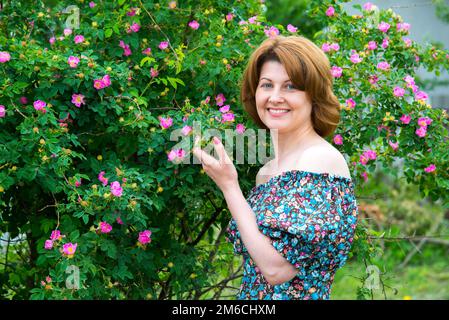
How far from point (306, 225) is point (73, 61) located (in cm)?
107

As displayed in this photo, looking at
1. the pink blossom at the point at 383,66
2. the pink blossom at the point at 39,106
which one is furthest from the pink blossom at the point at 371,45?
the pink blossom at the point at 39,106

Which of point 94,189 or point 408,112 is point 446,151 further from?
point 94,189

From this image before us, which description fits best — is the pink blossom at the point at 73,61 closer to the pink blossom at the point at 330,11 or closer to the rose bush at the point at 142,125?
the rose bush at the point at 142,125

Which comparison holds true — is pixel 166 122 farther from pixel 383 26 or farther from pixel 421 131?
pixel 383 26

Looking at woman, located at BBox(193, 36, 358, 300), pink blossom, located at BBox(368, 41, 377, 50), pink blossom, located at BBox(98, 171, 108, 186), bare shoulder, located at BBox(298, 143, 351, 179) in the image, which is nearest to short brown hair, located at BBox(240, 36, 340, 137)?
woman, located at BBox(193, 36, 358, 300)

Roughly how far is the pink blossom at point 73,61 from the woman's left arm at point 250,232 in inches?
28.3

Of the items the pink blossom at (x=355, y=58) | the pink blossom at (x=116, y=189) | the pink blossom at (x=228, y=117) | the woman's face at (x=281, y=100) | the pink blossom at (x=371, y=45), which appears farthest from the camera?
the pink blossom at (x=371, y=45)

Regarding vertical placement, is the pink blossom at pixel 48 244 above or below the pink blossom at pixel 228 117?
below

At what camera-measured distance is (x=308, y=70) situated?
2.04 m

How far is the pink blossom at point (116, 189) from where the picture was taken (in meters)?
2.35

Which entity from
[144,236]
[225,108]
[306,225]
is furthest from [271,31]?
[306,225]

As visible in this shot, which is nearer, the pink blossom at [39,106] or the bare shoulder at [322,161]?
the bare shoulder at [322,161]

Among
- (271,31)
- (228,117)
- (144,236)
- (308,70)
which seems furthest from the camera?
(271,31)

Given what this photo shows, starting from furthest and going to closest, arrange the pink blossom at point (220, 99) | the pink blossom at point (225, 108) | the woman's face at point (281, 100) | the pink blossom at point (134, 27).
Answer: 1. the pink blossom at point (134, 27)
2. the pink blossom at point (220, 99)
3. the pink blossom at point (225, 108)
4. the woman's face at point (281, 100)
